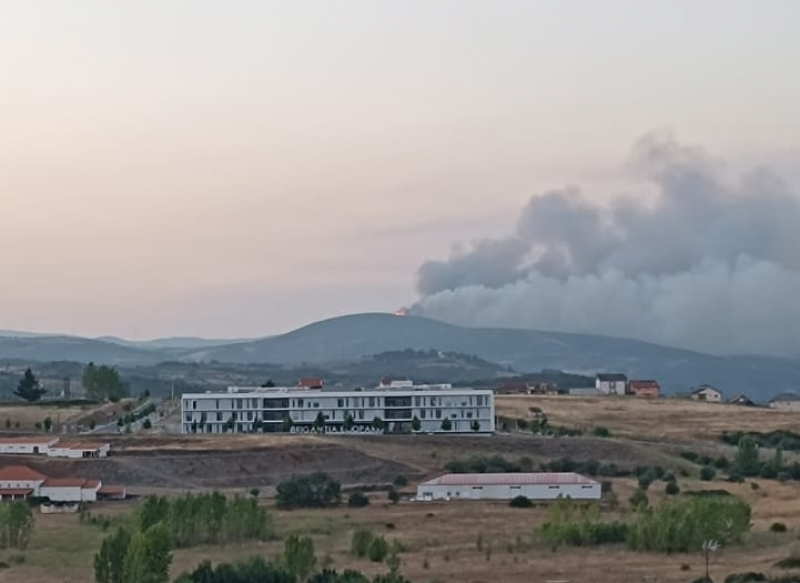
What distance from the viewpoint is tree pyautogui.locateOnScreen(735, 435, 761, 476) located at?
89.0 m

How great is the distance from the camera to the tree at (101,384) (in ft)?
438

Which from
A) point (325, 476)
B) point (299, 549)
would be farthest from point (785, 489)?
point (299, 549)

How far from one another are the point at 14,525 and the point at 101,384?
77402 millimetres

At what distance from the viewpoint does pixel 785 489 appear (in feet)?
262

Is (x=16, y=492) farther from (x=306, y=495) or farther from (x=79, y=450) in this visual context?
(x=306, y=495)

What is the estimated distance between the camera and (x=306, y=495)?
74.1 m

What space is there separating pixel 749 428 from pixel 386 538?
68685mm

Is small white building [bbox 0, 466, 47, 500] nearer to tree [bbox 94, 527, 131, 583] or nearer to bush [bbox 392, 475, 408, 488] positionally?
bush [bbox 392, 475, 408, 488]

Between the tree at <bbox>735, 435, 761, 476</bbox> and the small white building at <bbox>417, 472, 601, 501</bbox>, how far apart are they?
1760 cm

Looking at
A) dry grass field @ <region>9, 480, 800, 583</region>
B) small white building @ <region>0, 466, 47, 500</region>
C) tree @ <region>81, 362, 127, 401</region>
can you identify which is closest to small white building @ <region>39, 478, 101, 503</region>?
small white building @ <region>0, 466, 47, 500</region>

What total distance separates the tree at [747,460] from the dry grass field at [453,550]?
1714 cm

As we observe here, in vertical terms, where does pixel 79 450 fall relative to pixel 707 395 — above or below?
below

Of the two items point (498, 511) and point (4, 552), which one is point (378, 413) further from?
point (4, 552)

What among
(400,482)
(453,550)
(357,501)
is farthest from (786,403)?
(453,550)
